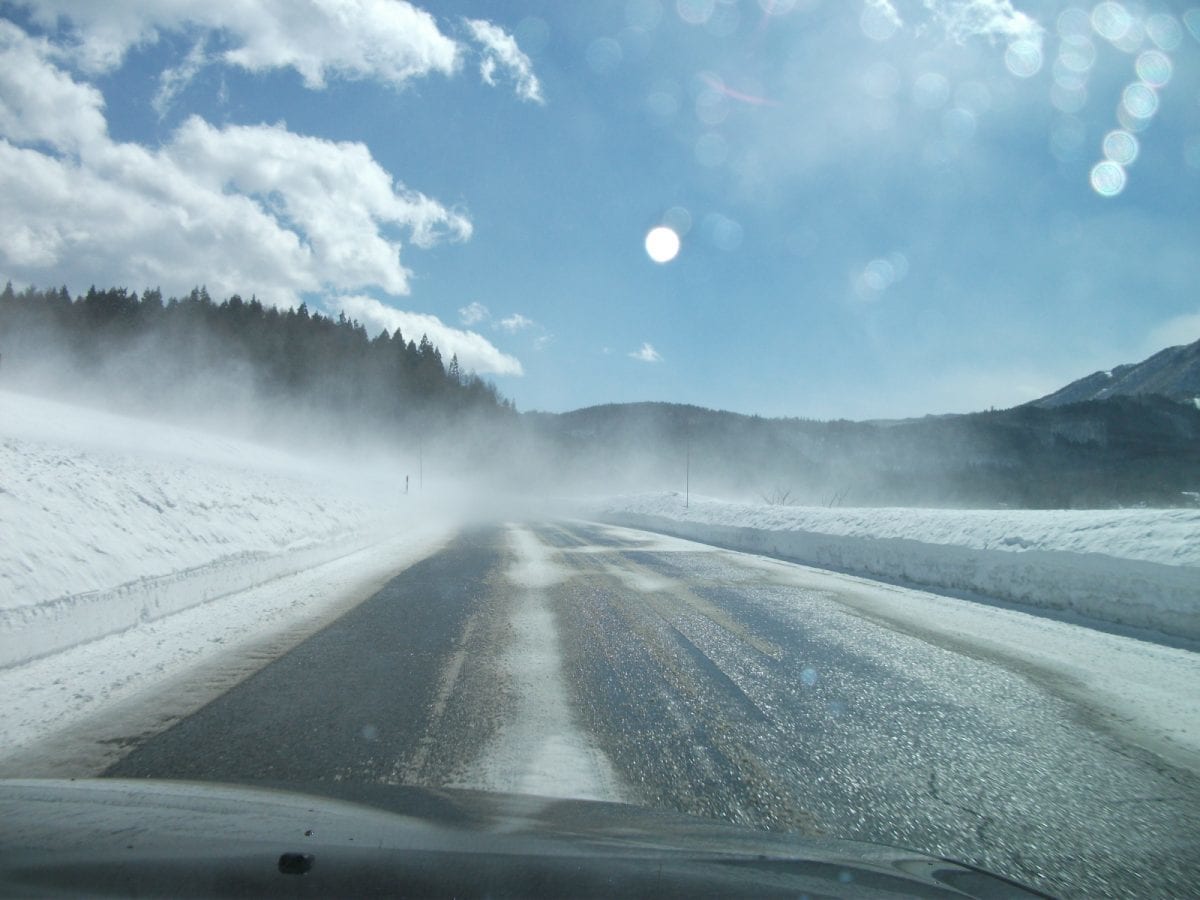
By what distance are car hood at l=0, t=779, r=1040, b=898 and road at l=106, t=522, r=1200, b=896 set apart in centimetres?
59

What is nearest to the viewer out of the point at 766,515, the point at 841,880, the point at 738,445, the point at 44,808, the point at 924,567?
the point at 841,880

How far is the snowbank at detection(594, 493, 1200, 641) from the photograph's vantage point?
24.7 feet

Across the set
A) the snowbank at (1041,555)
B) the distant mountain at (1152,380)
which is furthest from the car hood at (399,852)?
the distant mountain at (1152,380)

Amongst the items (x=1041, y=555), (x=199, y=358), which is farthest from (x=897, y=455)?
(x=1041, y=555)

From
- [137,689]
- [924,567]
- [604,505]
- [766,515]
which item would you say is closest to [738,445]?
[604,505]

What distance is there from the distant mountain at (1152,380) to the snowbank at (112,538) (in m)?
114

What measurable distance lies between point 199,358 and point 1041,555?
216ft

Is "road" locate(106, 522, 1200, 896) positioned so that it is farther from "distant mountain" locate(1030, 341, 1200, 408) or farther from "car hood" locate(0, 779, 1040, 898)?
"distant mountain" locate(1030, 341, 1200, 408)

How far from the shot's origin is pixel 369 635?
6672 millimetres

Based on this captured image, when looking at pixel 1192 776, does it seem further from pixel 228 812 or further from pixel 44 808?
pixel 44 808

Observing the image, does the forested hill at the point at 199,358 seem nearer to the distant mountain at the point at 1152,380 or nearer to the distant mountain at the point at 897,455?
the distant mountain at the point at 897,455

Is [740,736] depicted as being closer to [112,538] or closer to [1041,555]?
[112,538]

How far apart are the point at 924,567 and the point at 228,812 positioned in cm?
1215

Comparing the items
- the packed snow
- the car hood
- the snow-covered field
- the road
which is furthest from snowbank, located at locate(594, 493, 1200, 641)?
the snow-covered field
